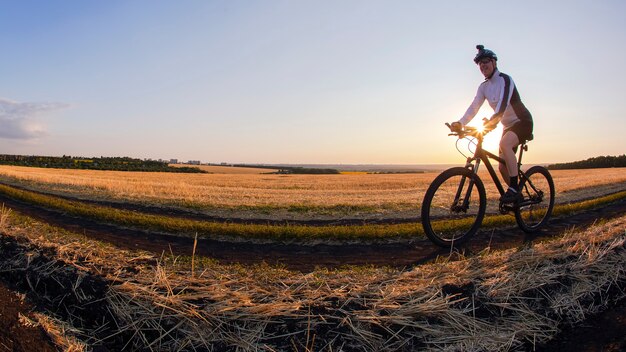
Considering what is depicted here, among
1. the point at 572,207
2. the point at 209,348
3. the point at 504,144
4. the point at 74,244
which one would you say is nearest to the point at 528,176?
the point at 504,144

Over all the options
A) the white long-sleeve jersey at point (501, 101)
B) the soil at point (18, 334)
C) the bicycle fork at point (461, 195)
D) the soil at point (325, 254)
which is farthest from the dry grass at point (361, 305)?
the white long-sleeve jersey at point (501, 101)

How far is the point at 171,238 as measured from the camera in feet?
23.1

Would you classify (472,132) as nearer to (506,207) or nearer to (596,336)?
(506,207)

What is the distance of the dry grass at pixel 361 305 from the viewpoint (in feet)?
8.04

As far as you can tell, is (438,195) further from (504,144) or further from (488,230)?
(488,230)

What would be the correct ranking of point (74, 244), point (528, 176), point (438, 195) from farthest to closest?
1. point (528, 176)
2. point (438, 195)
3. point (74, 244)

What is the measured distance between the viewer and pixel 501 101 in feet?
19.1

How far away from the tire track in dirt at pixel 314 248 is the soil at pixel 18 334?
195 cm

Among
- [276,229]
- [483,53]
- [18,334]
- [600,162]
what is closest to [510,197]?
[483,53]

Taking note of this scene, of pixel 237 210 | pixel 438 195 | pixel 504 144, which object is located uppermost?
pixel 504 144

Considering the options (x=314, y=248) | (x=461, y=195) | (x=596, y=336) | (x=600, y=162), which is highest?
(x=600, y=162)

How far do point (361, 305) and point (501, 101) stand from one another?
15.1 ft

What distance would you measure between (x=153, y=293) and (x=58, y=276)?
101cm

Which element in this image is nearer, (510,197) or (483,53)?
(483,53)
